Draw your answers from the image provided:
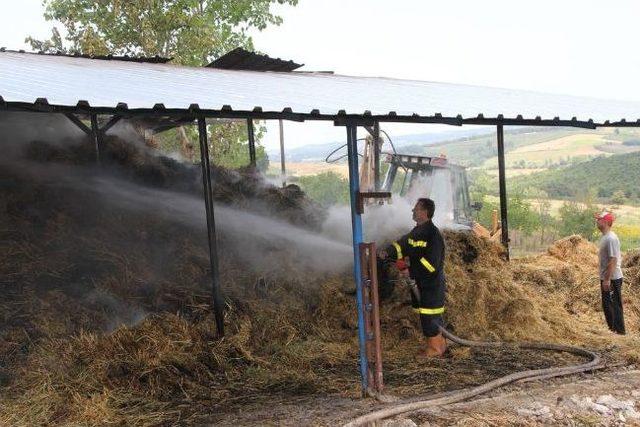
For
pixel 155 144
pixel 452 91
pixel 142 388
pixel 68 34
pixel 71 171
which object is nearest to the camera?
pixel 142 388

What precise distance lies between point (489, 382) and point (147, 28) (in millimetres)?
17402

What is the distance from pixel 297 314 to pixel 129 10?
632 inches

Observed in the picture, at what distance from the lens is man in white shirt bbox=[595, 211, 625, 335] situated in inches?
320

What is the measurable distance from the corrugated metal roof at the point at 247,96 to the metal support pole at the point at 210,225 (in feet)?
1.78

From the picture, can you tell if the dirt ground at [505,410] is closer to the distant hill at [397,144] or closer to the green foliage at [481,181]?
the green foliage at [481,181]

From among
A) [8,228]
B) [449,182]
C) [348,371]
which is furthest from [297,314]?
[449,182]

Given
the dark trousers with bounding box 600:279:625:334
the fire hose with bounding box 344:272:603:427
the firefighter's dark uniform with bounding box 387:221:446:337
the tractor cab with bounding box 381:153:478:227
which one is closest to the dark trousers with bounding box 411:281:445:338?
the firefighter's dark uniform with bounding box 387:221:446:337

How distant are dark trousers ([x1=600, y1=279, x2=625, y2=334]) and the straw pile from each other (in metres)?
0.25

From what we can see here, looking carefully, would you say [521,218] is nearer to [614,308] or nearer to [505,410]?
[614,308]

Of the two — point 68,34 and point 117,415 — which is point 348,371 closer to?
point 117,415

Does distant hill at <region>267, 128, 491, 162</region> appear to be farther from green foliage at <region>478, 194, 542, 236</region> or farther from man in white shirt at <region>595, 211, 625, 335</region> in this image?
man in white shirt at <region>595, 211, 625, 335</region>

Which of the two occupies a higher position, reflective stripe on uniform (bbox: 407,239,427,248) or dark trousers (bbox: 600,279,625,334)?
reflective stripe on uniform (bbox: 407,239,427,248)

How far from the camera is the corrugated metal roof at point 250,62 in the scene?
423 inches

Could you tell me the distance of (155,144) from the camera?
1044 cm
